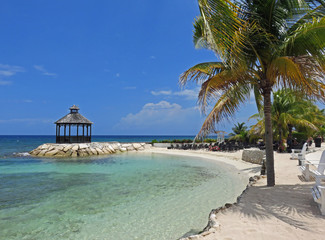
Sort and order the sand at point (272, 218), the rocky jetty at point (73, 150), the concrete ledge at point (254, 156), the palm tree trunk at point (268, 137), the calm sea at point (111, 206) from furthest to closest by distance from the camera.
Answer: the rocky jetty at point (73, 150)
the concrete ledge at point (254, 156)
the palm tree trunk at point (268, 137)
the calm sea at point (111, 206)
the sand at point (272, 218)

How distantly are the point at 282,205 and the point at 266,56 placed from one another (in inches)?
152

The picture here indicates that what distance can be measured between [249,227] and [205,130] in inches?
129

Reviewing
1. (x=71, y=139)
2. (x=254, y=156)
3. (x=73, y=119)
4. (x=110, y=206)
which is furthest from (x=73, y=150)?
(x=110, y=206)

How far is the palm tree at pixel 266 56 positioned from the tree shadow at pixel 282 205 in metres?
0.88

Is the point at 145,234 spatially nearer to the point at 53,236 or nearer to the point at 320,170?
the point at 53,236

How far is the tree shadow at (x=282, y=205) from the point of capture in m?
3.85

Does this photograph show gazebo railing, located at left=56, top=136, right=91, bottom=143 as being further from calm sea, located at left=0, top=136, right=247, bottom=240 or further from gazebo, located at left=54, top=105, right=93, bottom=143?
calm sea, located at left=0, top=136, right=247, bottom=240

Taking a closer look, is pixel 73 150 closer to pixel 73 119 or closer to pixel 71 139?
pixel 71 139

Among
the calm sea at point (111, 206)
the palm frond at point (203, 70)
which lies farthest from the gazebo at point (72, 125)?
the palm frond at point (203, 70)

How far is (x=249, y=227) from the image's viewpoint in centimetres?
347

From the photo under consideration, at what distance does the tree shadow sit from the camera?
3849mm

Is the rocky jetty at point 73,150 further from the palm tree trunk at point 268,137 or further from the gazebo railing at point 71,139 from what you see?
the palm tree trunk at point 268,137

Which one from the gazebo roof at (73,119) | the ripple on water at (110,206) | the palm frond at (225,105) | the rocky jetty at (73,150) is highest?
the gazebo roof at (73,119)

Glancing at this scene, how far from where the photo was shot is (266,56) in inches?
235
